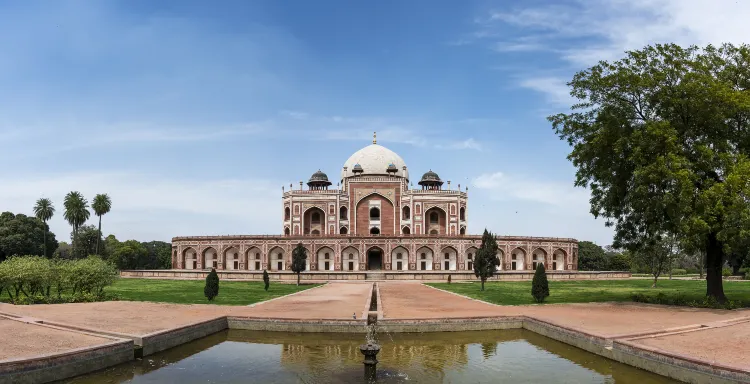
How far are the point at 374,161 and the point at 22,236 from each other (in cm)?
4186

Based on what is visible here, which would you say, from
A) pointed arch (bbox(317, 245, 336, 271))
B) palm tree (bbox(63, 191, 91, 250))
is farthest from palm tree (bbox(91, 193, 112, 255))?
pointed arch (bbox(317, 245, 336, 271))

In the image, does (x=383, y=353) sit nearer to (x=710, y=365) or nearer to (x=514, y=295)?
(x=710, y=365)

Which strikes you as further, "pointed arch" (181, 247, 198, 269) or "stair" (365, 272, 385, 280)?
"pointed arch" (181, 247, 198, 269)

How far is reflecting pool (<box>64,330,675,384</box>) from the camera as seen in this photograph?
11.8 meters

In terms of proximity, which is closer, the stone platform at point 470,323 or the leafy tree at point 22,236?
the stone platform at point 470,323

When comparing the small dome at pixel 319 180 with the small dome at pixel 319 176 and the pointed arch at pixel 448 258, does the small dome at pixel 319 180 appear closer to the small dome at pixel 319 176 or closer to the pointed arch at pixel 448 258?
the small dome at pixel 319 176

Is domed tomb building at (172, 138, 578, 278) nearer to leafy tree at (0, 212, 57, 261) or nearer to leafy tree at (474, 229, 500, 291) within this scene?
leafy tree at (0, 212, 57, 261)

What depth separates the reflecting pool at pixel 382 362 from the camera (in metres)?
11.8

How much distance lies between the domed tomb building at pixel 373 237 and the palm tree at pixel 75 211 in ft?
44.9

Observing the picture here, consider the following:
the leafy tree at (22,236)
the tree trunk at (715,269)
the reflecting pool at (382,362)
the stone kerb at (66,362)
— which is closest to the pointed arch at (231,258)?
the leafy tree at (22,236)

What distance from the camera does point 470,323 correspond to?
18016mm

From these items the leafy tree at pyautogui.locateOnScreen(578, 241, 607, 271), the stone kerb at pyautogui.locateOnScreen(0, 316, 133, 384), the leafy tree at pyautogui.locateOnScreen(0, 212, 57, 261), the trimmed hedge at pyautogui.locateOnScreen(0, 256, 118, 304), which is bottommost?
the leafy tree at pyautogui.locateOnScreen(578, 241, 607, 271)

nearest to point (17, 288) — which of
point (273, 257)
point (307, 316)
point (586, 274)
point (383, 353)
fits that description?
point (307, 316)

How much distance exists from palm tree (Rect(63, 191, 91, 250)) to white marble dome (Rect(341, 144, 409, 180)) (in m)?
32.7
